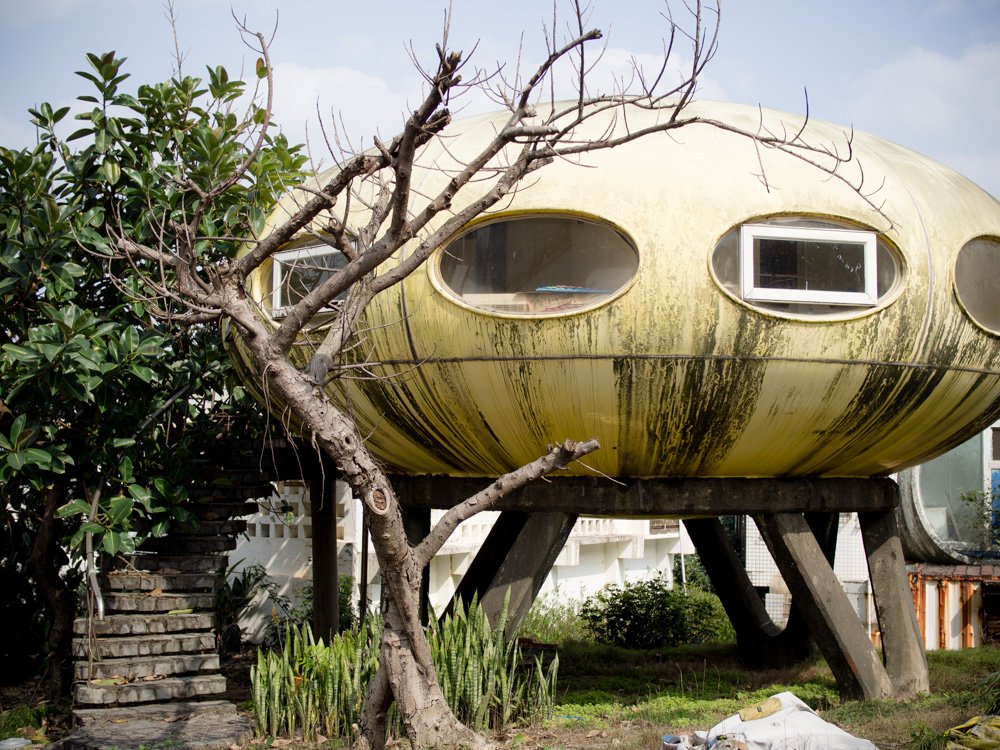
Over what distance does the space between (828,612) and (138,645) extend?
6.23m

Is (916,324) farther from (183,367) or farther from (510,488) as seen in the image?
(183,367)

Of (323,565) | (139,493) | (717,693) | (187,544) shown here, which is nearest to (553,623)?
(323,565)

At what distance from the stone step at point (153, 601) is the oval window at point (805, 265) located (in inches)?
227

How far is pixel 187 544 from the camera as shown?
11.0 metres

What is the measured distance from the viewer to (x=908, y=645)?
10.3m

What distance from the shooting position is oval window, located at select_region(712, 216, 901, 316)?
863 cm

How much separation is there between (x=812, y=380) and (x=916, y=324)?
101cm

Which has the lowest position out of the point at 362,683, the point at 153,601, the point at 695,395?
the point at 362,683

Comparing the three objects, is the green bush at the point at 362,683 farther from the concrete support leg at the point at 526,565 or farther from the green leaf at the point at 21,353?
the green leaf at the point at 21,353

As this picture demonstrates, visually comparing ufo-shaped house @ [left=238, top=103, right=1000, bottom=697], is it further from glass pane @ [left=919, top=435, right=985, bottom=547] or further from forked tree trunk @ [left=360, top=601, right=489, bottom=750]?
glass pane @ [left=919, top=435, right=985, bottom=547]

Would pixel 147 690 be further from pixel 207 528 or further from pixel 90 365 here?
pixel 90 365

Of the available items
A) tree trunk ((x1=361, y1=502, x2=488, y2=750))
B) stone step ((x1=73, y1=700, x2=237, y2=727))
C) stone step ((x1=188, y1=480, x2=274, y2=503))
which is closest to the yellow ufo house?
tree trunk ((x1=361, y1=502, x2=488, y2=750))

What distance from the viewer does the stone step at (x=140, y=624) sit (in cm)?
1003

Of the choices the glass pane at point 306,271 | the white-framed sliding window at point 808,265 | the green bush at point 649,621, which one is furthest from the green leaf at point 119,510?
the green bush at point 649,621
